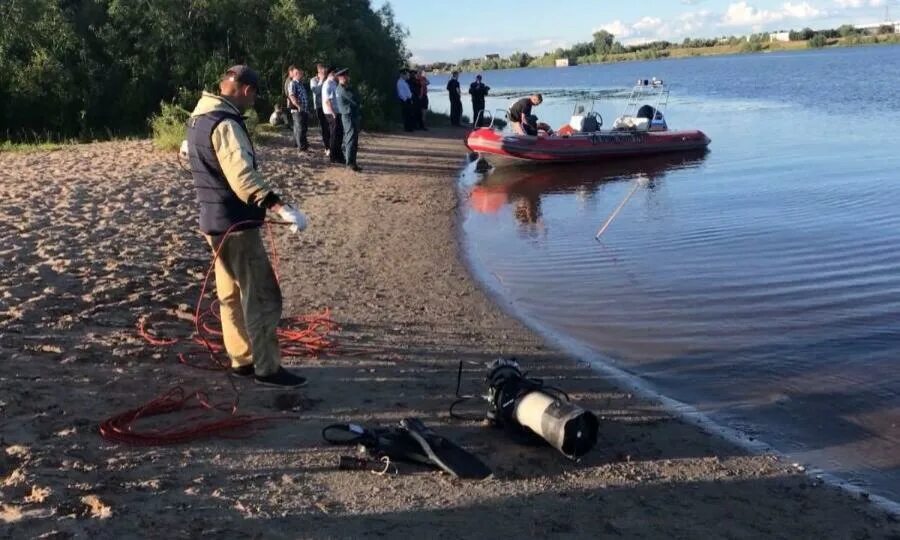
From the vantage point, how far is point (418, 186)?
14.1 metres

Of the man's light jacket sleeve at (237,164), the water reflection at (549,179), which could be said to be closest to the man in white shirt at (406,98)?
the water reflection at (549,179)

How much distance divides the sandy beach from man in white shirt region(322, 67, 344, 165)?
5753mm

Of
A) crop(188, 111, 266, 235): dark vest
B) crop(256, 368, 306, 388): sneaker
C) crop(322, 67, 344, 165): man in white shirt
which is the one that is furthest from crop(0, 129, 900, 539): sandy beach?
crop(322, 67, 344, 165): man in white shirt

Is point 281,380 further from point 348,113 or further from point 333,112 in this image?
point 333,112

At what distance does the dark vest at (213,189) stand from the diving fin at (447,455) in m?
1.46

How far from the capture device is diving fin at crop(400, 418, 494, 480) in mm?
3928

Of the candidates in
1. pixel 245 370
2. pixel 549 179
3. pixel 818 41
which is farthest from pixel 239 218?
pixel 818 41

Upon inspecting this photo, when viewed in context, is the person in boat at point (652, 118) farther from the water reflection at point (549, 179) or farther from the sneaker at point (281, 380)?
the sneaker at point (281, 380)

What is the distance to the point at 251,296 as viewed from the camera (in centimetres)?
477

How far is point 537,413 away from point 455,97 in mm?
21178

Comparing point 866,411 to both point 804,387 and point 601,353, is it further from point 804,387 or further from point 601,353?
point 601,353

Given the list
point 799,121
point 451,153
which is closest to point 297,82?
point 451,153

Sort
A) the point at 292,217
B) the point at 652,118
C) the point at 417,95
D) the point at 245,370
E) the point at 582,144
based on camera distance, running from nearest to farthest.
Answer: the point at 292,217
the point at 245,370
the point at 582,144
the point at 652,118
the point at 417,95

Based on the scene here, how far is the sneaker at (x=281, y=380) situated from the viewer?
494cm
